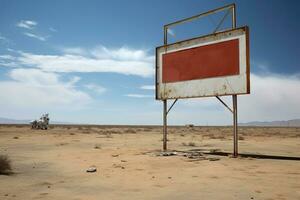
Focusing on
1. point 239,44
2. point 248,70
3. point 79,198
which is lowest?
point 79,198

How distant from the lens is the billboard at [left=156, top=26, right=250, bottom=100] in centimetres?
1672

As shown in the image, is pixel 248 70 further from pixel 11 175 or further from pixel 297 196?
pixel 11 175

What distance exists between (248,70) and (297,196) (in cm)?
917

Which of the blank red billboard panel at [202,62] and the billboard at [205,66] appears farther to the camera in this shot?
the blank red billboard panel at [202,62]

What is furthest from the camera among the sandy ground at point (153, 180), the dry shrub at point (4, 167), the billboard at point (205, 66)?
the billboard at point (205, 66)

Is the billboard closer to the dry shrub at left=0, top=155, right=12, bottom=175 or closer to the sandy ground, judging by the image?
the sandy ground

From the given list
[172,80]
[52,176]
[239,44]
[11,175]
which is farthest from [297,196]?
[172,80]

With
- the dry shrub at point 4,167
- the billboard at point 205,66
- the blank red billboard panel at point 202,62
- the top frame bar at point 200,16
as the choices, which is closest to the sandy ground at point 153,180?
the dry shrub at point 4,167

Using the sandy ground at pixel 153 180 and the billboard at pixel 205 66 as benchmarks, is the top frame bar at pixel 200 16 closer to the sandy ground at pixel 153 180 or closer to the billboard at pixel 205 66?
the billboard at pixel 205 66

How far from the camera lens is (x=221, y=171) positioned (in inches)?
479

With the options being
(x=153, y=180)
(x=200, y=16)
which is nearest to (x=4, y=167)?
(x=153, y=180)

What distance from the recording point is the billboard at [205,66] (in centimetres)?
1672

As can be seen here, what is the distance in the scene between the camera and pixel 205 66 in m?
18.3

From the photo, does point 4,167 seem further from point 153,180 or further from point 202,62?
point 202,62
